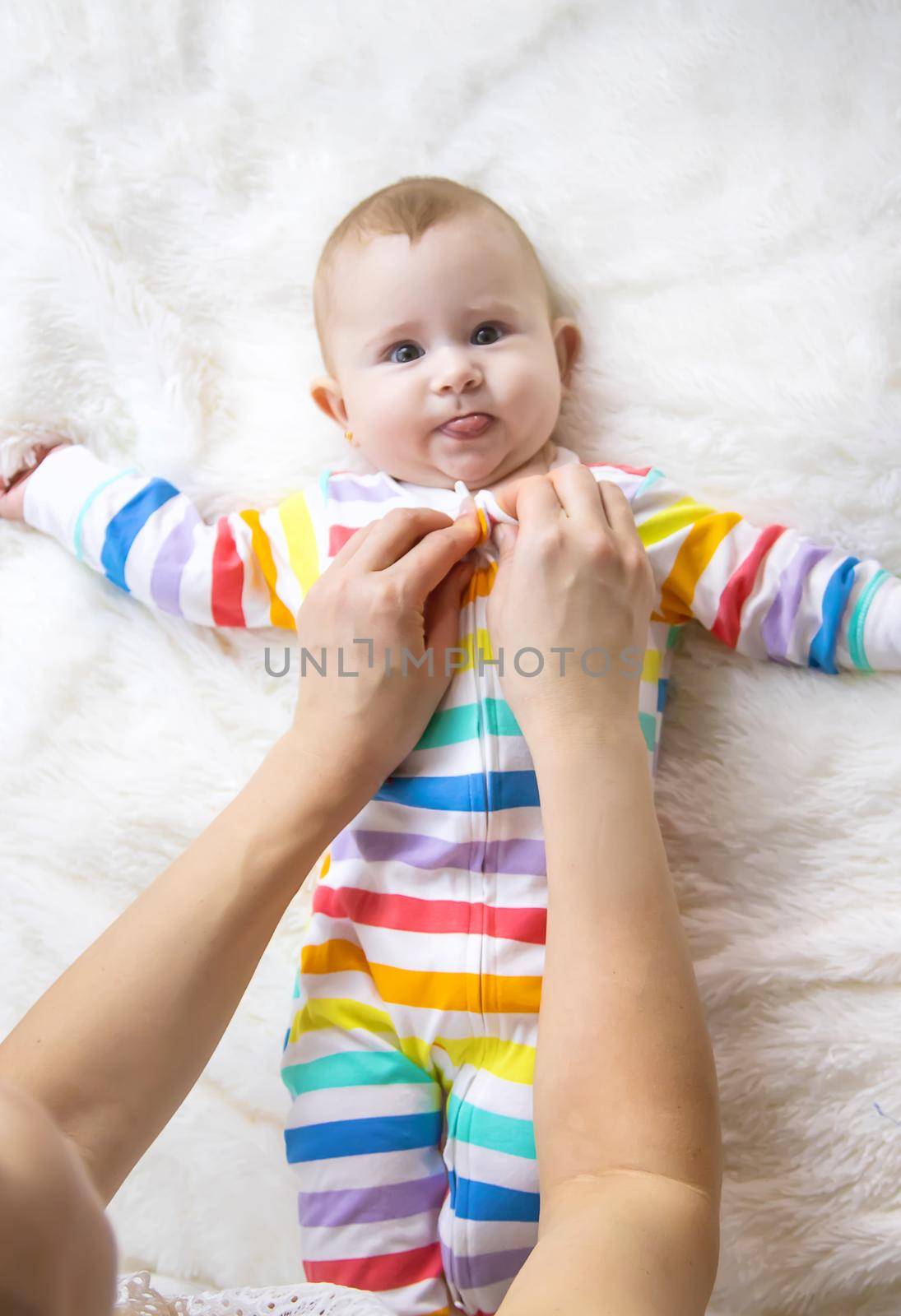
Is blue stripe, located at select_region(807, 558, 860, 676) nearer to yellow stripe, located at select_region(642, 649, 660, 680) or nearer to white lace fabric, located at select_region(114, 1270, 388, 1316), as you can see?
yellow stripe, located at select_region(642, 649, 660, 680)

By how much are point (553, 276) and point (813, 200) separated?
0.29m

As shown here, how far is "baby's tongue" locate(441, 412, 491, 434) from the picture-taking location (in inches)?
43.6

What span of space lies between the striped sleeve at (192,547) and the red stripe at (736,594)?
0.42m

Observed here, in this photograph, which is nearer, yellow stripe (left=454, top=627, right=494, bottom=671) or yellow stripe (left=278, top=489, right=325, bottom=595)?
yellow stripe (left=454, top=627, right=494, bottom=671)

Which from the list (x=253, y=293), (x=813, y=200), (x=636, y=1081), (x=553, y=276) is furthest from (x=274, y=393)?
(x=636, y=1081)

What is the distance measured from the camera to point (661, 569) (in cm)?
110

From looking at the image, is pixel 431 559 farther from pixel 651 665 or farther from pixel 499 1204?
pixel 499 1204

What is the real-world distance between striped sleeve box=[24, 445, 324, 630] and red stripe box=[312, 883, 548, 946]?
12.9 inches

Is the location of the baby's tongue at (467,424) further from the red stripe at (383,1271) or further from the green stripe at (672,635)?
the red stripe at (383,1271)

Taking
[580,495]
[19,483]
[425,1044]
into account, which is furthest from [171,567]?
[425,1044]

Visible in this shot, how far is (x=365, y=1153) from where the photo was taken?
0.93m

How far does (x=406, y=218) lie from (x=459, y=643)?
1.49 feet

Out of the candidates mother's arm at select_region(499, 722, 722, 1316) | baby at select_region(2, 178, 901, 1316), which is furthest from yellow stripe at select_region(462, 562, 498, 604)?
mother's arm at select_region(499, 722, 722, 1316)

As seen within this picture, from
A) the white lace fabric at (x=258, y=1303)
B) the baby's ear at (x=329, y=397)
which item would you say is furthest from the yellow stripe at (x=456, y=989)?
the baby's ear at (x=329, y=397)
